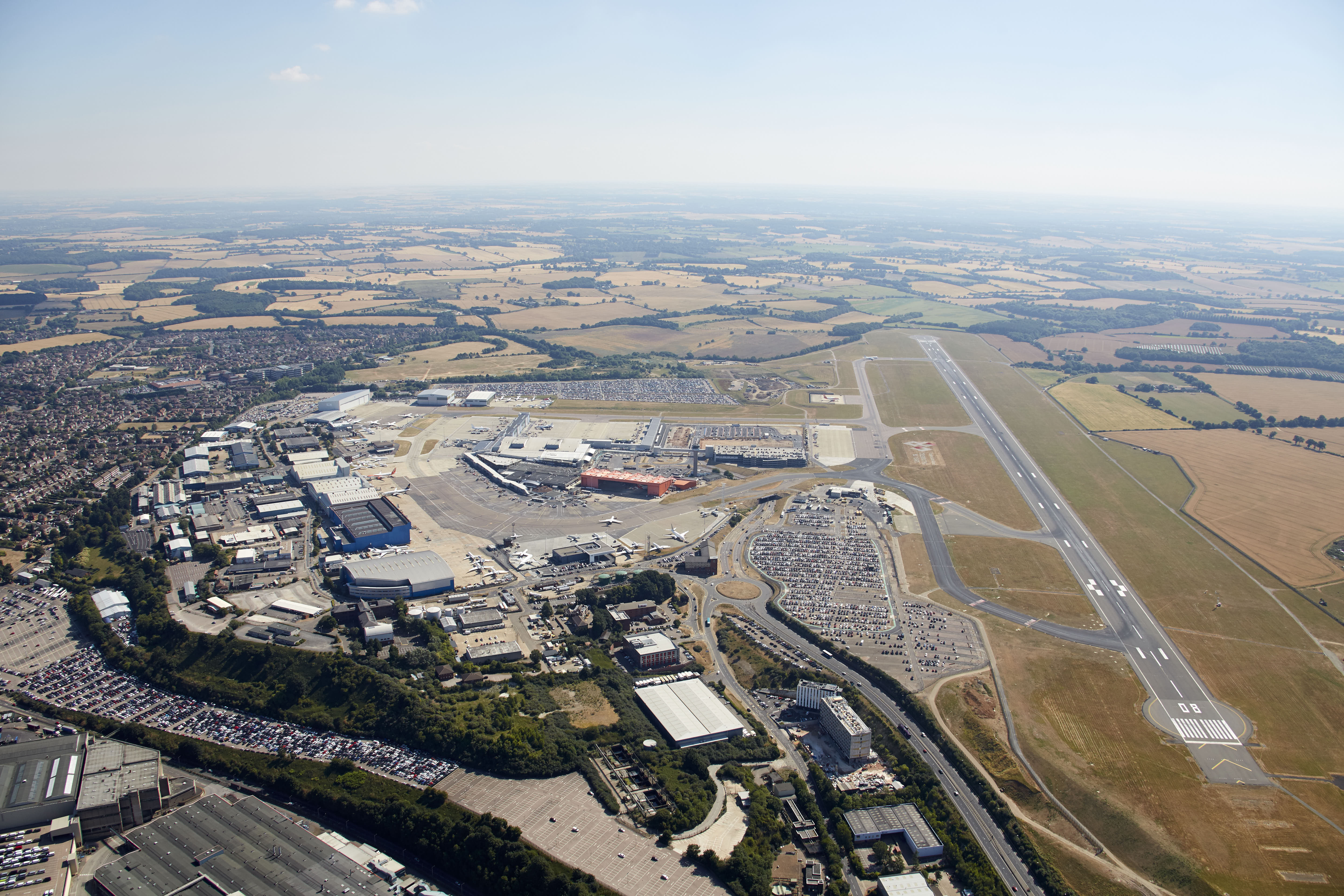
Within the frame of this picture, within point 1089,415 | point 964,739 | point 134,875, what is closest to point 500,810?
point 134,875

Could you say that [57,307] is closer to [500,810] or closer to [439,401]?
[439,401]

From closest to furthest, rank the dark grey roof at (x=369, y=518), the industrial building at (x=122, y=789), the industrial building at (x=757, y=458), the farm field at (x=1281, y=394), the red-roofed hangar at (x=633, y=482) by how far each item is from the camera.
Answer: the industrial building at (x=122, y=789), the dark grey roof at (x=369, y=518), the red-roofed hangar at (x=633, y=482), the industrial building at (x=757, y=458), the farm field at (x=1281, y=394)

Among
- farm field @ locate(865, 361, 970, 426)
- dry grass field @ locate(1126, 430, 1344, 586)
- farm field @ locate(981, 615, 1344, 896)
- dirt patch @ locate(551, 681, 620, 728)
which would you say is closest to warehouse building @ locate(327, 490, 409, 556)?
dirt patch @ locate(551, 681, 620, 728)

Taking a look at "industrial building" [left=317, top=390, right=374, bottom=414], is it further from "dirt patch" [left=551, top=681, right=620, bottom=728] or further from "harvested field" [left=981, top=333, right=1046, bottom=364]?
"harvested field" [left=981, top=333, right=1046, bottom=364]

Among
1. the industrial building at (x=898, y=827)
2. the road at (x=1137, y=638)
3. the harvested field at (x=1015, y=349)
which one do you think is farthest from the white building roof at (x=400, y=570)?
the harvested field at (x=1015, y=349)

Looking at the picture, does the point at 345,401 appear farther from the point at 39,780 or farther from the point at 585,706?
the point at 585,706

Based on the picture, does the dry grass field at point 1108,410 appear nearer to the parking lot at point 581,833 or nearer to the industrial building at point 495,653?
the industrial building at point 495,653
